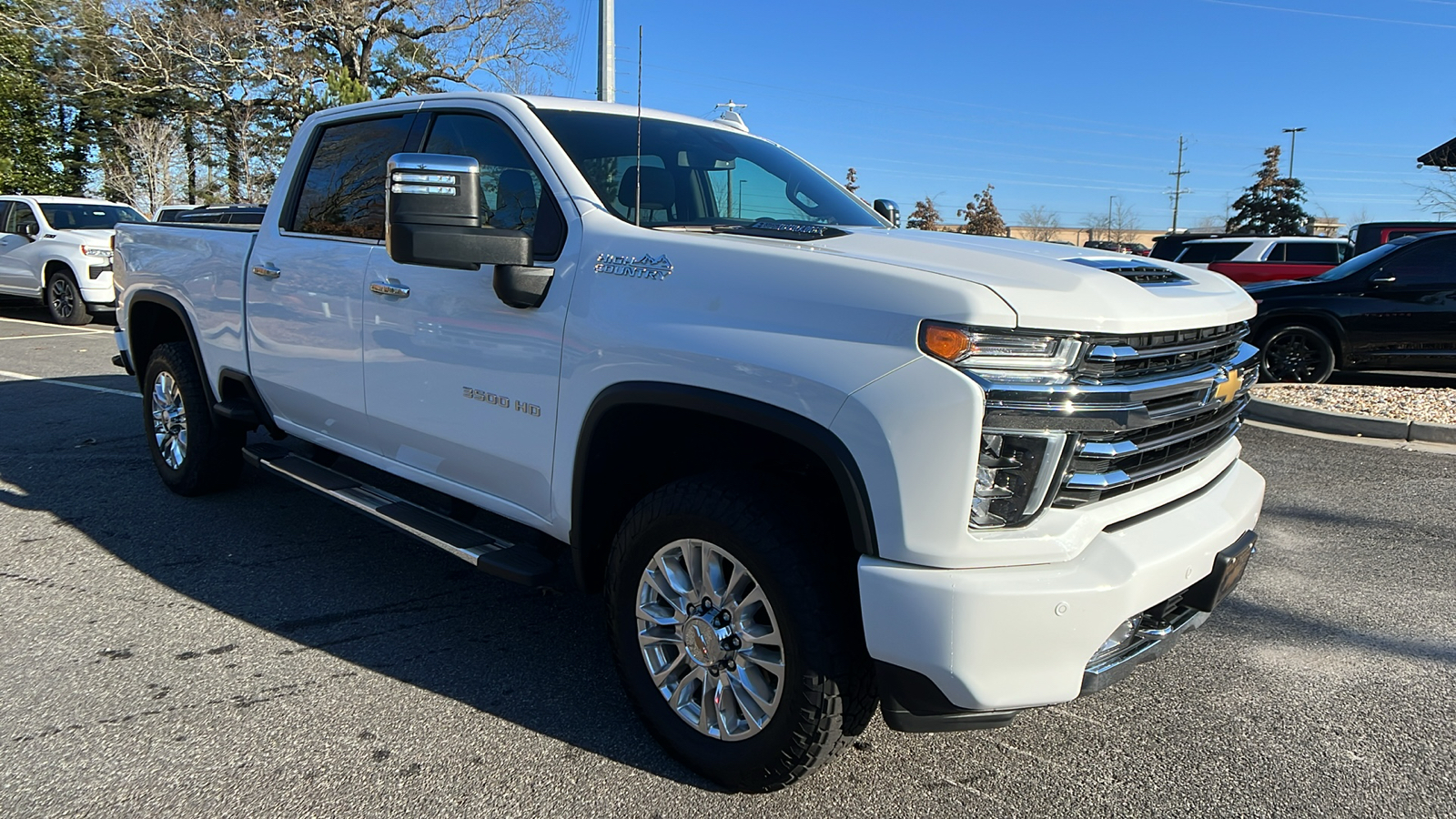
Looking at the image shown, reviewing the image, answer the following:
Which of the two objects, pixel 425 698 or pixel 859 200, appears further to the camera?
pixel 859 200

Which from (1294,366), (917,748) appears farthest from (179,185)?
(917,748)

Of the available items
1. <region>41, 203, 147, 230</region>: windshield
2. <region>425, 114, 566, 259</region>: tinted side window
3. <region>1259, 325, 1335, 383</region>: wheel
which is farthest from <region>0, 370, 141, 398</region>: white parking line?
<region>1259, 325, 1335, 383</region>: wheel

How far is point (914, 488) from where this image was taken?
2170 millimetres

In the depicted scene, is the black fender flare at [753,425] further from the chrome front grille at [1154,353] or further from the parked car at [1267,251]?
the parked car at [1267,251]

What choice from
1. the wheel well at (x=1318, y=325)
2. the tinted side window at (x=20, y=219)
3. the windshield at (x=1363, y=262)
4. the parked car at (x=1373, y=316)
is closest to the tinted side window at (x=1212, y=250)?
the windshield at (x=1363, y=262)

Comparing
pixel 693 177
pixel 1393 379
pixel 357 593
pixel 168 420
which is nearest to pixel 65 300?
pixel 168 420

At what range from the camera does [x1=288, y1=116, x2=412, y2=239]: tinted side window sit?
3.97m

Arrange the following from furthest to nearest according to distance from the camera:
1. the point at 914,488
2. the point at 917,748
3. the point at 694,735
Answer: the point at 917,748, the point at 694,735, the point at 914,488

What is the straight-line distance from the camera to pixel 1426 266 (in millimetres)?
9172

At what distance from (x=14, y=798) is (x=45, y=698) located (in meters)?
0.62

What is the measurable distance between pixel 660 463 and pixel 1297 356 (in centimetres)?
862

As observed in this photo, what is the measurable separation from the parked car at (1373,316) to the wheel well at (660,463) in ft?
25.6

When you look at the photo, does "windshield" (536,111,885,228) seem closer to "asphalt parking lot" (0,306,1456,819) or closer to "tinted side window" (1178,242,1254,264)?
"asphalt parking lot" (0,306,1456,819)

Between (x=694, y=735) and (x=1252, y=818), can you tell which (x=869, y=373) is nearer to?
(x=694, y=735)
